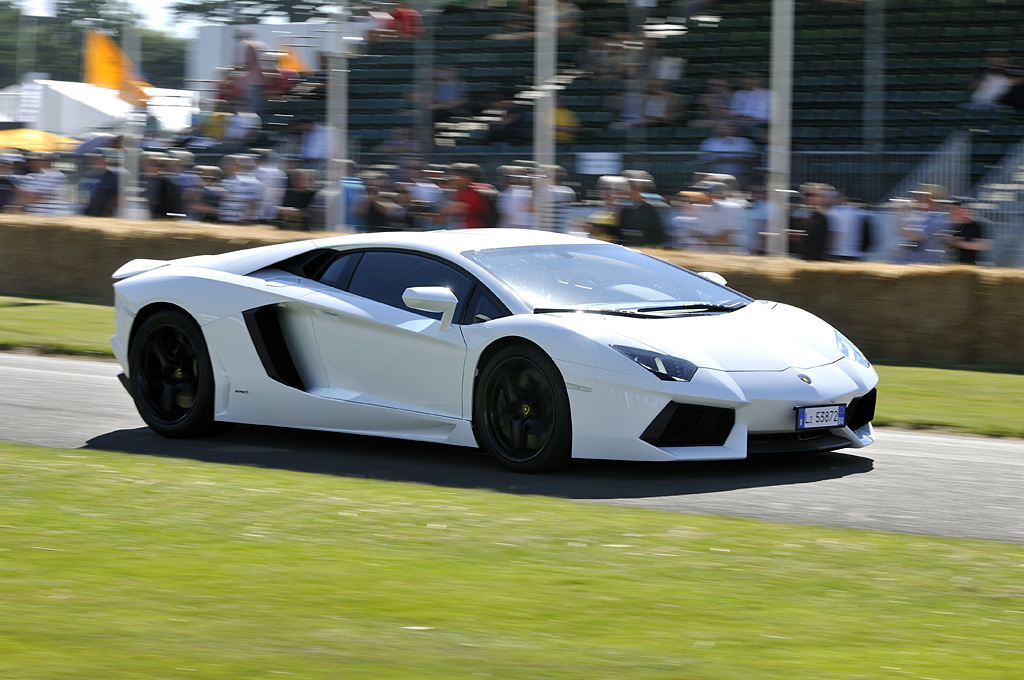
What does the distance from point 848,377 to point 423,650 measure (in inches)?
159

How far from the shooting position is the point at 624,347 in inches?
259

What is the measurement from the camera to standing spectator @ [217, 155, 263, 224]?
60.4ft

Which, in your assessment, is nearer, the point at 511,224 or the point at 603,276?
the point at 603,276

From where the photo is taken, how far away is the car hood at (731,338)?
6.65 metres

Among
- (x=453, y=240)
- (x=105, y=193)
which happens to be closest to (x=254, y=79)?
(x=105, y=193)

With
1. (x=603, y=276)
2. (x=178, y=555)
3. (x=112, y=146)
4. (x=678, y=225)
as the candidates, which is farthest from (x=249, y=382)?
(x=112, y=146)

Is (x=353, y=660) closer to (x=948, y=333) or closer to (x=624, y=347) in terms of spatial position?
(x=624, y=347)

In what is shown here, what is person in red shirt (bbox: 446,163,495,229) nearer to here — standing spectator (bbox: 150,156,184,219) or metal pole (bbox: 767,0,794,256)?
metal pole (bbox: 767,0,794,256)

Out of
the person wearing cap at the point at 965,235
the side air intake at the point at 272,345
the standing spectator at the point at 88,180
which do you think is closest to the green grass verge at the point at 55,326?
the standing spectator at the point at 88,180

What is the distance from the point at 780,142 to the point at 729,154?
100 inches

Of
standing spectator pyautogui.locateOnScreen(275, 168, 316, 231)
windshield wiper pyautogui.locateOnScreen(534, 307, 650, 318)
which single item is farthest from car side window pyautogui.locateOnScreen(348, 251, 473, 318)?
standing spectator pyautogui.locateOnScreen(275, 168, 316, 231)

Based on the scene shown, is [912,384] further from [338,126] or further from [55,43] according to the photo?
[55,43]

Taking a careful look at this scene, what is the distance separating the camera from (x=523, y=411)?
680 centimetres

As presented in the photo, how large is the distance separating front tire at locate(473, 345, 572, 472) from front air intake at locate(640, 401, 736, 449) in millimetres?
416
